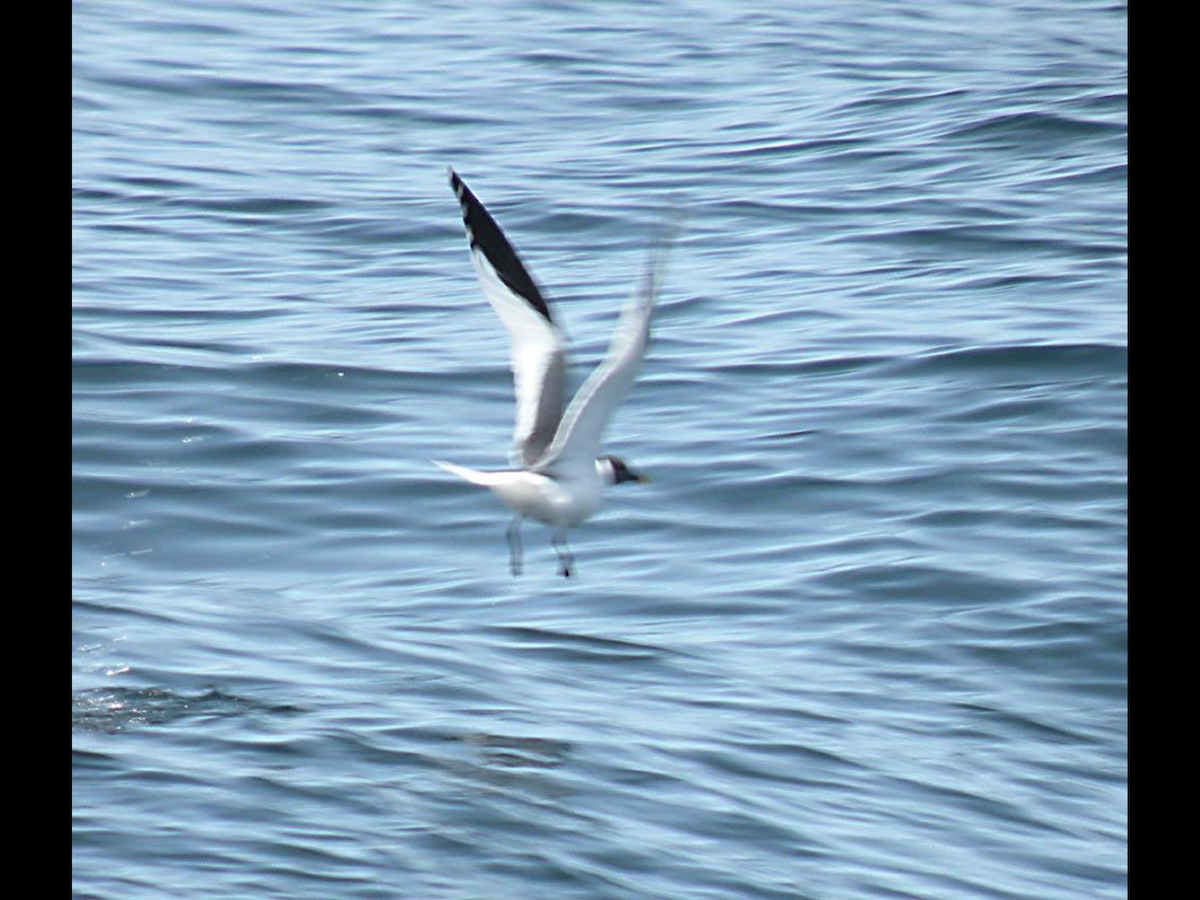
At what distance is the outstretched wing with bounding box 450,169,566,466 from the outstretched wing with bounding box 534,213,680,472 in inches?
7.3

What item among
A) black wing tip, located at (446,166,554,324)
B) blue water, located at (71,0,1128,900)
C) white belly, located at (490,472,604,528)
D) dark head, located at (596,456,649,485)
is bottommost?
blue water, located at (71,0,1128,900)

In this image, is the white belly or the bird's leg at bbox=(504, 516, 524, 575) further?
the bird's leg at bbox=(504, 516, 524, 575)

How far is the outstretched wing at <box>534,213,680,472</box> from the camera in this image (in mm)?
5625

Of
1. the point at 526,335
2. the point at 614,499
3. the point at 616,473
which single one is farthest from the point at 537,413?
the point at 614,499

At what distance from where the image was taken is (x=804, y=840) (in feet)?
20.2

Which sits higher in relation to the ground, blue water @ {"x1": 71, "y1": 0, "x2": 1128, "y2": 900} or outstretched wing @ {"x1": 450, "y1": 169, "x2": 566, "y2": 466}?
outstretched wing @ {"x1": 450, "y1": 169, "x2": 566, "y2": 466}

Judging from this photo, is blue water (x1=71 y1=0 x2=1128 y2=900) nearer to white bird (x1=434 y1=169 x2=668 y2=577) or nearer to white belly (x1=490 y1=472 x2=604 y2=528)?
white bird (x1=434 y1=169 x2=668 y2=577)

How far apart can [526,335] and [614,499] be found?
9.56 feet

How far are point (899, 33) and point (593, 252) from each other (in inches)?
369

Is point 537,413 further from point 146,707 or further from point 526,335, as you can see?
point 146,707

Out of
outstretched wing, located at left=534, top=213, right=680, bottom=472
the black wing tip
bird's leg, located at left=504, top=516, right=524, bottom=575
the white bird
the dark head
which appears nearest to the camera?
outstretched wing, located at left=534, top=213, right=680, bottom=472

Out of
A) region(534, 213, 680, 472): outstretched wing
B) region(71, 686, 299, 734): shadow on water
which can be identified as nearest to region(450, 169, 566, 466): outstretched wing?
region(534, 213, 680, 472): outstretched wing

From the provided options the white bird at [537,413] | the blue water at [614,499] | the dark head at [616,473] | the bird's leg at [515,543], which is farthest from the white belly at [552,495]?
the blue water at [614,499]
